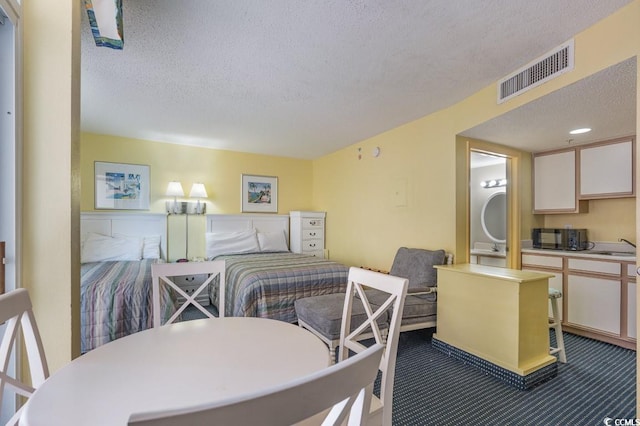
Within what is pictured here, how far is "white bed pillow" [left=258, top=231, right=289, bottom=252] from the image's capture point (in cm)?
453

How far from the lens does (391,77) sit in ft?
7.61

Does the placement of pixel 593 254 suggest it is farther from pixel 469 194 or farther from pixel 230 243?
pixel 230 243

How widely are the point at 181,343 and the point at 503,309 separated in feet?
7.07

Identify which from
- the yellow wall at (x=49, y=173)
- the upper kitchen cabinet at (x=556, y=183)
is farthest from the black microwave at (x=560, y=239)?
the yellow wall at (x=49, y=173)

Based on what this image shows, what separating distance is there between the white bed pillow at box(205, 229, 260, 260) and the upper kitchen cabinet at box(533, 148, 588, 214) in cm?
390

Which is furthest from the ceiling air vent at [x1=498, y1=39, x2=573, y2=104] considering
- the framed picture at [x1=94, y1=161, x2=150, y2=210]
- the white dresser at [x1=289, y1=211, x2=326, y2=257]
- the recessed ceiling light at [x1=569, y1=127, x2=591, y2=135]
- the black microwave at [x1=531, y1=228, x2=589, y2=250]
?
the framed picture at [x1=94, y1=161, x2=150, y2=210]

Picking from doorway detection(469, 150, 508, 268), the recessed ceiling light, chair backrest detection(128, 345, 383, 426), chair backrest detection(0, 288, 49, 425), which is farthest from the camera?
doorway detection(469, 150, 508, 268)

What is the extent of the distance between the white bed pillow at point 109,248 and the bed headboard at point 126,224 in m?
0.15

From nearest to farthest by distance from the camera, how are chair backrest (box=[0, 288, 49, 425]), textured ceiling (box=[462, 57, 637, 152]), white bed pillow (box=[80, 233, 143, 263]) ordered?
1. chair backrest (box=[0, 288, 49, 425])
2. textured ceiling (box=[462, 57, 637, 152])
3. white bed pillow (box=[80, 233, 143, 263])

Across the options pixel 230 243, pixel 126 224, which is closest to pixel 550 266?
pixel 230 243

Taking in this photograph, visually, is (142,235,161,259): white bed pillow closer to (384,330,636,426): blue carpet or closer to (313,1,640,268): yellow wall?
(313,1,640,268): yellow wall

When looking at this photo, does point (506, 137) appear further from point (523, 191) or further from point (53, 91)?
point (53, 91)

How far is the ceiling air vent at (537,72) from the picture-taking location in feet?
6.09

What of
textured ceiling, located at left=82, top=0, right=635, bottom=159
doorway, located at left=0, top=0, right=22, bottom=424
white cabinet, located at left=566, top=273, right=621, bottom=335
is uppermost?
textured ceiling, located at left=82, top=0, right=635, bottom=159
